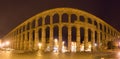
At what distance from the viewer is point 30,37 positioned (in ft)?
290

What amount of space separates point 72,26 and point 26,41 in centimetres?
1440

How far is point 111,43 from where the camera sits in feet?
275

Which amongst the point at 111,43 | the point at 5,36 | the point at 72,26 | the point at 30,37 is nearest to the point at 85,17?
the point at 72,26

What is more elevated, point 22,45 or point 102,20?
point 102,20

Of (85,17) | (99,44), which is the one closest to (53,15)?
(85,17)

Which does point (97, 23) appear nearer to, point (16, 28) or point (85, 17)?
point (85, 17)

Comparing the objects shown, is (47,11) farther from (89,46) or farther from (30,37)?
(89,46)

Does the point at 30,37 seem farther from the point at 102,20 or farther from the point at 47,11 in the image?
the point at 102,20

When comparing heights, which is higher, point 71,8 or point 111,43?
point 71,8

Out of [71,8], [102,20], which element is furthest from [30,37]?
[102,20]

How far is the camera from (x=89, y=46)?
274 ft

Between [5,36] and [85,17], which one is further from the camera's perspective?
[5,36]

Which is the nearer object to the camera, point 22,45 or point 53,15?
point 53,15

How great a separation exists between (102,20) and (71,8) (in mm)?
9693
